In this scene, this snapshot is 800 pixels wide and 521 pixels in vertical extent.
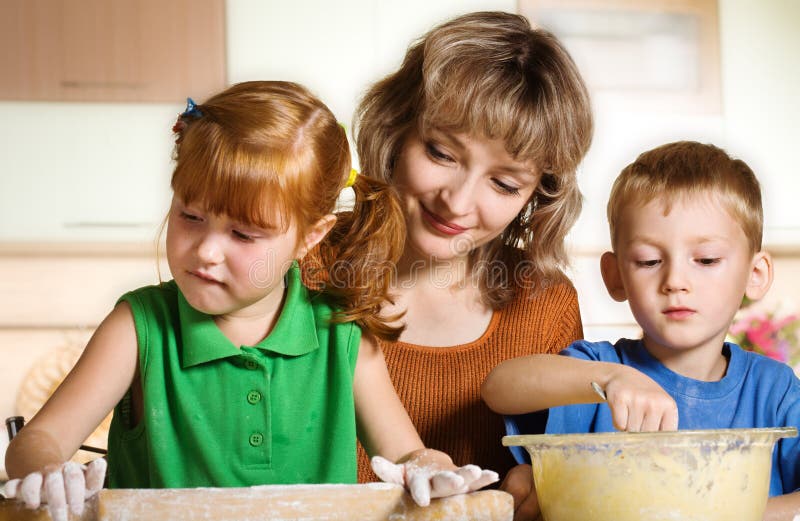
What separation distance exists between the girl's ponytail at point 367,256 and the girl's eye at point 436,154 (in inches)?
7.2

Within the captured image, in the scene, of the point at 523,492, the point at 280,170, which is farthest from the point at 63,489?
the point at 523,492

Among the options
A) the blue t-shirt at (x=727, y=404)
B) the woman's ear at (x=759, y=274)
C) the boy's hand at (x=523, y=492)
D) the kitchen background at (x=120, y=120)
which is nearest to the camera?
the boy's hand at (x=523, y=492)

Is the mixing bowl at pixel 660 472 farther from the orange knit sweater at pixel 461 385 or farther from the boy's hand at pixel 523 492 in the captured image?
the orange knit sweater at pixel 461 385

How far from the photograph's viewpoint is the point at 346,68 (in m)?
3.88

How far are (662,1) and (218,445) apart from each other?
11.3 ft

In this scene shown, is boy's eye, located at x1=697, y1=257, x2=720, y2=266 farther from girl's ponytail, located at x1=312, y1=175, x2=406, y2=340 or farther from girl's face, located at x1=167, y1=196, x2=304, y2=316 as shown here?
girl's face, located at x1=167, y1=196, x2=304, y2=316

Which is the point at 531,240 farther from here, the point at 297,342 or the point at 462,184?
the point at 297,342

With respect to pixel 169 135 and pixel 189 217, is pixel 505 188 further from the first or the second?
pixel 169 135

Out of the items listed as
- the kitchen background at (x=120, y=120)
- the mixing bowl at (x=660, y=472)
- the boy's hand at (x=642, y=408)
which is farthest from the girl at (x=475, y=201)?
the kitchen background at (x=120, y=120)

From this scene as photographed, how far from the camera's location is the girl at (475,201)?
1.42 meters

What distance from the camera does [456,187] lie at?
1.41m

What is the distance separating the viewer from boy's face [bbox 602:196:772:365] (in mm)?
1250

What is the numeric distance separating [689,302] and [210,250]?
628mm

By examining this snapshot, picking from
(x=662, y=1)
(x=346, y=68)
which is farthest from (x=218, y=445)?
(x=662, y=1)
